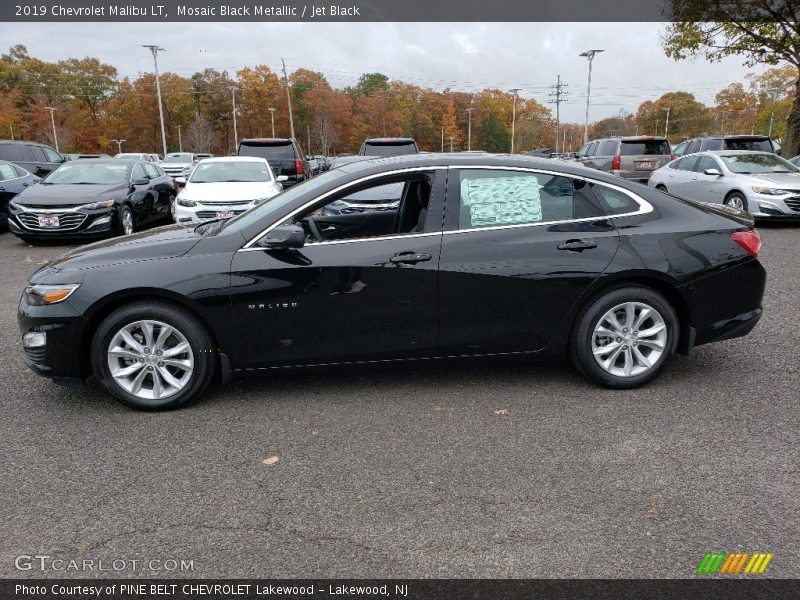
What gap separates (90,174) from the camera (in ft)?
39.1

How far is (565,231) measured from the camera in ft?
13.9

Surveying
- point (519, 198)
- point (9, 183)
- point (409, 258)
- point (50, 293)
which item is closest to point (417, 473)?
Answer: point (409, 258)

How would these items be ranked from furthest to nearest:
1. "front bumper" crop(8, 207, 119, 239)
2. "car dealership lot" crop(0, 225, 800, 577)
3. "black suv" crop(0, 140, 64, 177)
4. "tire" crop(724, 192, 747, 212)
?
1. "black suv" crop(0, 140, 64, 177)
2. "tire" crop(724, 192, 747, 212)
3. "front bumper" crop(8, 207, 119, 239)
4. "car dealership lot" crop(0, 225, 800, 577)

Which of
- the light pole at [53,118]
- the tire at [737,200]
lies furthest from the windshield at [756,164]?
the light pole at [53,118]

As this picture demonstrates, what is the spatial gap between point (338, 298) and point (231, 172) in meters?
8.86

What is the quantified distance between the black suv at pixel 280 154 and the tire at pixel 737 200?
983 centimetres

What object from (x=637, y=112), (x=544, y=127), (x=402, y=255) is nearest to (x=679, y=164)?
(x=402, y=255)

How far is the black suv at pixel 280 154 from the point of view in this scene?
16.3 metres

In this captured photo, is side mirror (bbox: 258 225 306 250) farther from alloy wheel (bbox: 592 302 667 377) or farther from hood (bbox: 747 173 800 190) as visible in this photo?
hood (bbox: 747 173 800 190)

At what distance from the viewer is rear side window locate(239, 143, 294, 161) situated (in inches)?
651

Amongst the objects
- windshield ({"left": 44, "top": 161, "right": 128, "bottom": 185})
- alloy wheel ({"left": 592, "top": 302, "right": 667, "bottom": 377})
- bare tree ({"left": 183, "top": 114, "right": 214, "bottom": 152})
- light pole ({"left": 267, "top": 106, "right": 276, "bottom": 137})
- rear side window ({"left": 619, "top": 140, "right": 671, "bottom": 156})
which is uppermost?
light pole ({"left": 267, "top": 106, "right": 276, "bottom": 137})

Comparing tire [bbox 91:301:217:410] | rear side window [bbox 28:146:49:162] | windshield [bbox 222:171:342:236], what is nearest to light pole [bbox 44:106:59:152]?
rear side window [bbox 28:146:49:162]

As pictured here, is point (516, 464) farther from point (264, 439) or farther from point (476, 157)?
point (476, 157)

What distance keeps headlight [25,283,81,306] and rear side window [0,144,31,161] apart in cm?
1440
